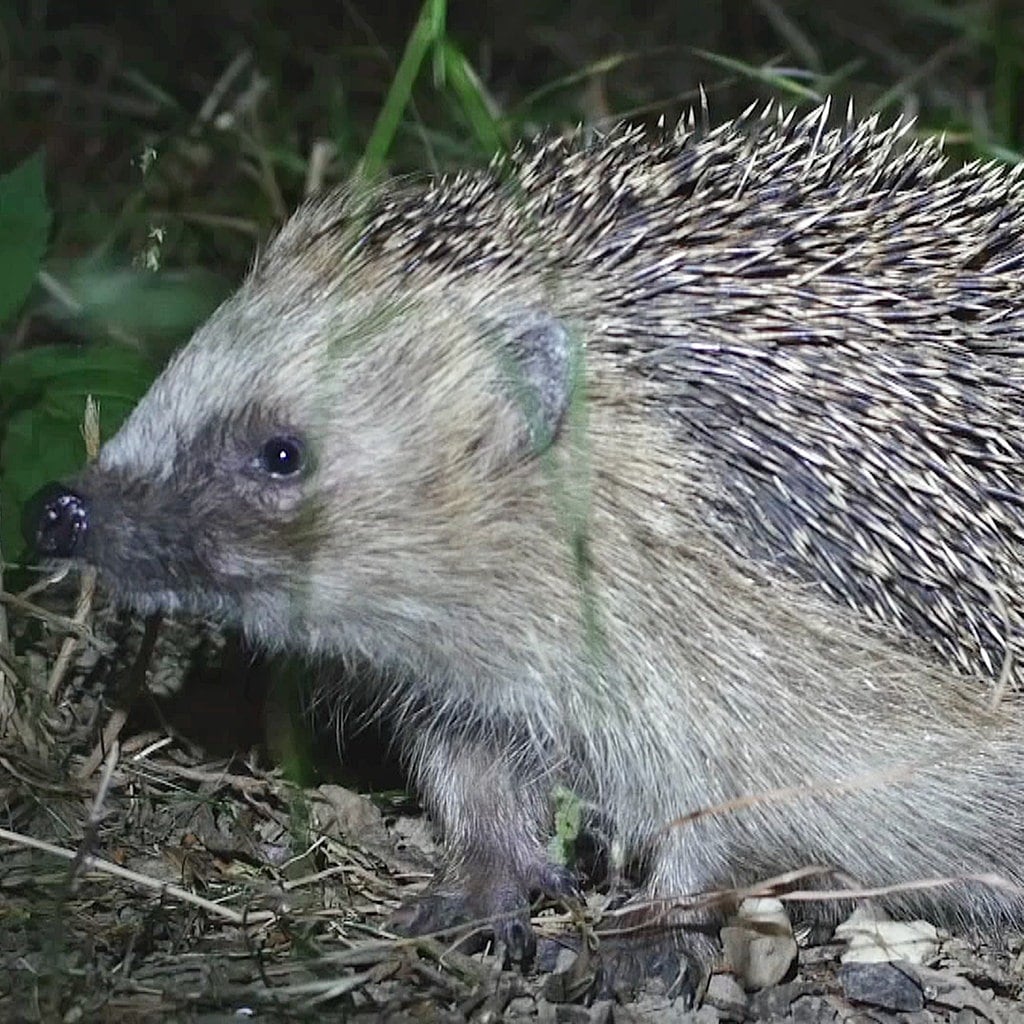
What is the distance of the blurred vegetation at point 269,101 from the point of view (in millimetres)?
3387

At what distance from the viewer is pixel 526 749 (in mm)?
3061

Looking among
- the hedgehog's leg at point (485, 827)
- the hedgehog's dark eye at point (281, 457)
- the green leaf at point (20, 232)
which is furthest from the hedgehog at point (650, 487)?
the green leaf at point (20, 232)

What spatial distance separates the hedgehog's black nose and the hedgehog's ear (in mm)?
586

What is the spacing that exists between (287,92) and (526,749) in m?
2.31

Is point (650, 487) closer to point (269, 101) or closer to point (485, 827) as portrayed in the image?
point (485, 827)

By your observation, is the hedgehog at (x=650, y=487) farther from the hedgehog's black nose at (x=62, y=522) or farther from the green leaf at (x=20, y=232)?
the green leaf at (x=20, y=232)

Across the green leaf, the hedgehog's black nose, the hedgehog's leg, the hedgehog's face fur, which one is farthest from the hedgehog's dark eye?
the green leaf

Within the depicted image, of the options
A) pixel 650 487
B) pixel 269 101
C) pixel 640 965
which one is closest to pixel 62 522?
pixel 650 487

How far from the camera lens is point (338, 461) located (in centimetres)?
272

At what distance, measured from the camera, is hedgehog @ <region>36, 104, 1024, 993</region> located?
2705mm

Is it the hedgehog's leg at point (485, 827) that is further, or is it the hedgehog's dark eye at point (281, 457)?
the hedgehog's leg at point (485, 827)

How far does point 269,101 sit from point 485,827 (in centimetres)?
220

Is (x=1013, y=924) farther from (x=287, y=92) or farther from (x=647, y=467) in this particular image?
(x=287, y=92)

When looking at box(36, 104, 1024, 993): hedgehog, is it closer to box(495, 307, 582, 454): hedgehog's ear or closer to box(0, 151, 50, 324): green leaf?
box(495, 307, 582, 454): hedgehog's ear
